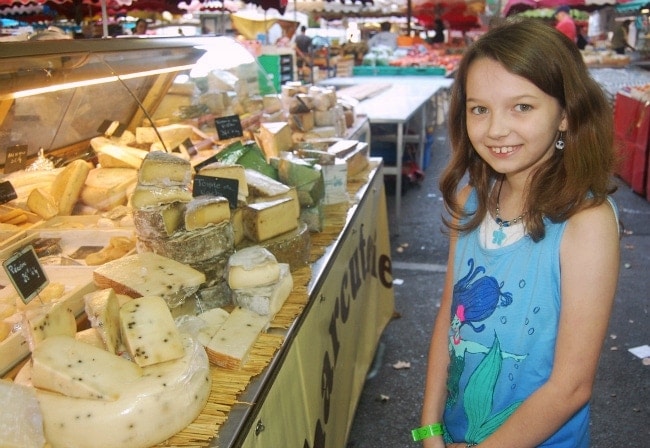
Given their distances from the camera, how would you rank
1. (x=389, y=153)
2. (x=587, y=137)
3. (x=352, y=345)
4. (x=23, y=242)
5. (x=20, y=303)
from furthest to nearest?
(x=389, y=153) → (x=352, y=345) → (x=23, y=242) → (x=20, y=303) → (x=587, y=137)

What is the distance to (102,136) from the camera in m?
3.26

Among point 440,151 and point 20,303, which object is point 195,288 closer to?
point 20,303

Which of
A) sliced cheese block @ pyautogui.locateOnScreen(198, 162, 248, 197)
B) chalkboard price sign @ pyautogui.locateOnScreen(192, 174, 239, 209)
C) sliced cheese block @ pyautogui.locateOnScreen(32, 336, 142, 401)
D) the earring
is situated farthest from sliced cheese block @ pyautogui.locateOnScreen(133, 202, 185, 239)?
the earring

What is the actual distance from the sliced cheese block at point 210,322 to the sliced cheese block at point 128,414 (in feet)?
0.96

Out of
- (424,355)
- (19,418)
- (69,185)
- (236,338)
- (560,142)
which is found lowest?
(424,355)

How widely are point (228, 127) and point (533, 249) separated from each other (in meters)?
2.35

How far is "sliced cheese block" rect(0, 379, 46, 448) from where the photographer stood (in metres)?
1.18

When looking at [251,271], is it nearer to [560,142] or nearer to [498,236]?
[498,236]

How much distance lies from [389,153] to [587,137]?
6.21 meters

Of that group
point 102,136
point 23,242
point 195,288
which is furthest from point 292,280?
point 102,136

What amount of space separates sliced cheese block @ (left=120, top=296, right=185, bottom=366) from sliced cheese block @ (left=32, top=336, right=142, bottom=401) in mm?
50

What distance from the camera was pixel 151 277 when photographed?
180 cm

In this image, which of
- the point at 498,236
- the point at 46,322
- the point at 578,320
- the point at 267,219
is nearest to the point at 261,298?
the point at 267,219

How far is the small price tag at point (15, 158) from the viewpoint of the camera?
2.48 m
